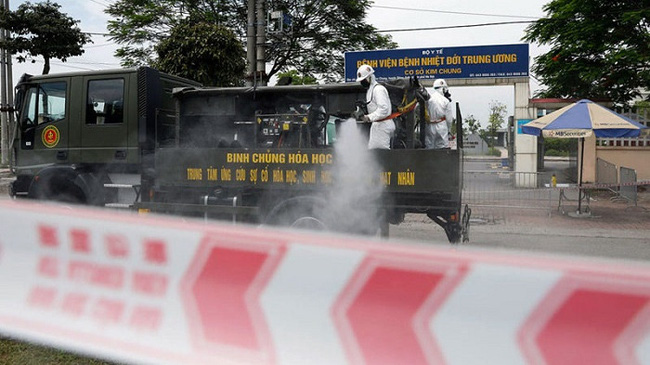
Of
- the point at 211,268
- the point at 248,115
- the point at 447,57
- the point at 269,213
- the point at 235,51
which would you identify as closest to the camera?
the point at 211,268

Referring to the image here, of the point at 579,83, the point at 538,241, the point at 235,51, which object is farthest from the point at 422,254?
the point at 579,83

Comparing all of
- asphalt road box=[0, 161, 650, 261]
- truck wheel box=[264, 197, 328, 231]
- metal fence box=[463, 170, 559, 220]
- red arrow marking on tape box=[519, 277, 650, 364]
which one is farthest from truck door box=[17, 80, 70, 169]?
metal fence box=[463, 170, 559, 220]

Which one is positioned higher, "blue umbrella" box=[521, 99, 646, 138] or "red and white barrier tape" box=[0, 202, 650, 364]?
"blue umbrella" box=[521, 99, 646, 138]

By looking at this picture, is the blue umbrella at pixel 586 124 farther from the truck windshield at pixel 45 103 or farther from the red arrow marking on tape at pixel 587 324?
the red arrow marking on tape at pixel 587 324

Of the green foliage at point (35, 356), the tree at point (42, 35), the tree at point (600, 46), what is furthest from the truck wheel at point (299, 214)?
the tree at point (42, 35)

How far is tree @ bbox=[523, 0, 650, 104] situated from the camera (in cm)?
1524

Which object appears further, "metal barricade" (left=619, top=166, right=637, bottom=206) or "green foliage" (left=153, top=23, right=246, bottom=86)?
"green foliage" (left=153, top=23, right=246, bottom=86)

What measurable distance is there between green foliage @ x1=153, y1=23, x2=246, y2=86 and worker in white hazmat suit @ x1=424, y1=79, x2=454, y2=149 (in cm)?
910

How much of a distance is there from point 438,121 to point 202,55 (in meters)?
9.38

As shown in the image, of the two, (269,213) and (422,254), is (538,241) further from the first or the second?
(422,254)

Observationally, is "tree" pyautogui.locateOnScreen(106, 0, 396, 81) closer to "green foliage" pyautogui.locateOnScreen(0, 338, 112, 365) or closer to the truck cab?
the truck cab

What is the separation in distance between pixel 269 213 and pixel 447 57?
1239 centimetres

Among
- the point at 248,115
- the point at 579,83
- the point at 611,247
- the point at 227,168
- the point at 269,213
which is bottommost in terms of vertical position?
the point at 611,247

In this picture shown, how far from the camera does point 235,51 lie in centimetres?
1502
